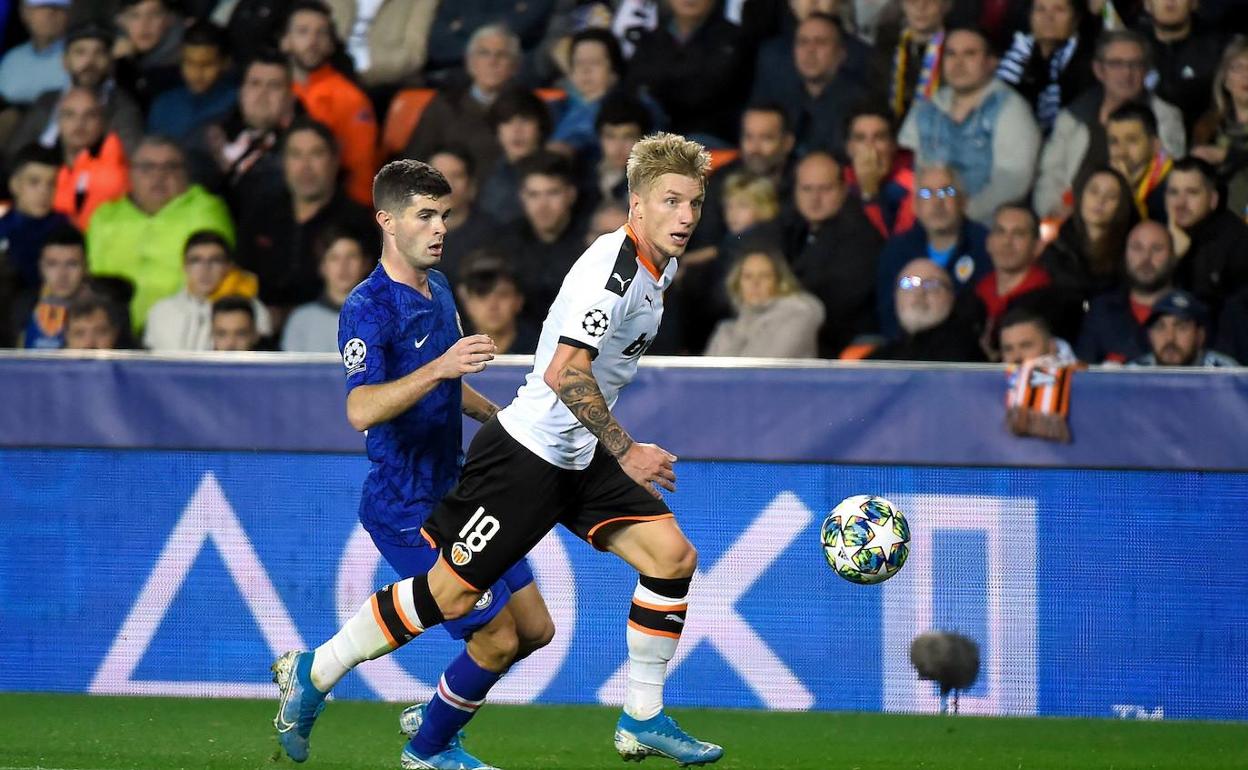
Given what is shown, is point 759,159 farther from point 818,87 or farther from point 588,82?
point 588,82

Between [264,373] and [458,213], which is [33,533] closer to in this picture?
[264,373]

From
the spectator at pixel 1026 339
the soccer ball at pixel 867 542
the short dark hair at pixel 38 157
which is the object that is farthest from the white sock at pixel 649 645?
the short dark hair at pixel 38 157

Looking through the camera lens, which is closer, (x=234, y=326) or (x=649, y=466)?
(x=649, y=466)

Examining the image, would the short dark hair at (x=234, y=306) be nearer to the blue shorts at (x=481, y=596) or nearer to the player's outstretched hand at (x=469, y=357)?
the blue shorts at (x=481, y=596)

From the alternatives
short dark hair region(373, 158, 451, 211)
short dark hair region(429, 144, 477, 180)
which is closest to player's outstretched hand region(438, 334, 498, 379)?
short dark hair region(373, 158, 451, 211)

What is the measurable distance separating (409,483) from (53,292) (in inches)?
166

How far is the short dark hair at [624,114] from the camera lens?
838 cm

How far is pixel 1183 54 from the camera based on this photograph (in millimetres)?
8133

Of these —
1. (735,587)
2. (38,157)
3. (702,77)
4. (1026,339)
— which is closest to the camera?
(735,587)

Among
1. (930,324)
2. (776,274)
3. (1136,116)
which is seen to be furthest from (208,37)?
(1136,116)

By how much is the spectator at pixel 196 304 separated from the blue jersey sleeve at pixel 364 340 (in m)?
3.40

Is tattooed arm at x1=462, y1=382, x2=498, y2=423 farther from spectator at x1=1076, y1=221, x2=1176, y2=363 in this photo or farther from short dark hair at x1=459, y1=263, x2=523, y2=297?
spectator at x1=1076, y1=221, x2=1176, y2=363

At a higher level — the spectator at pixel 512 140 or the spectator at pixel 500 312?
the spectator at pixel 512 140

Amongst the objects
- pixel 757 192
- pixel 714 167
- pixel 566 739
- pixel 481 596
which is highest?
pixel 714 167
